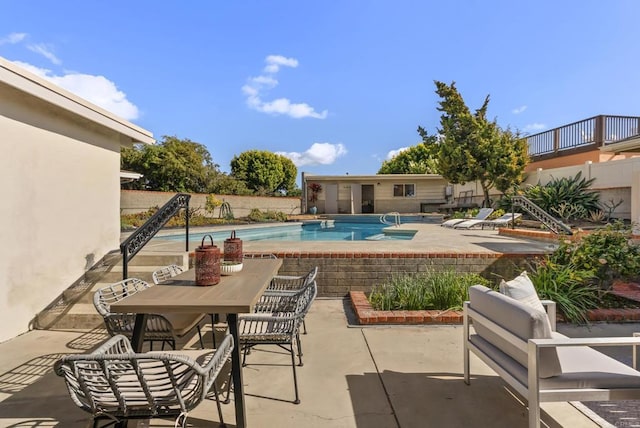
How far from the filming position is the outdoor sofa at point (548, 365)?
5.85 feet

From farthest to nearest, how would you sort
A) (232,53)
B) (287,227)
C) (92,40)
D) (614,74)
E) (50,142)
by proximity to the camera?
(287,227)
(232,53)
(614,74)
(92,40)
(50,142)

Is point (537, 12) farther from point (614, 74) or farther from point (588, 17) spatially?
point (614, 74)

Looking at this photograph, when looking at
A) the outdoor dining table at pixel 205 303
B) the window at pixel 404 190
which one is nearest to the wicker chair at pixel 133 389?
the outdoor dining table at pixel 205 303

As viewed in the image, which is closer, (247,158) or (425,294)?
(425,294)

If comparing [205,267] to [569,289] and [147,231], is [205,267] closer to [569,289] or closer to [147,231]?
[147,231]

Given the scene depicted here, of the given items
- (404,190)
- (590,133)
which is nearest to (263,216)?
(404,190)

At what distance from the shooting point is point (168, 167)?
788 inches

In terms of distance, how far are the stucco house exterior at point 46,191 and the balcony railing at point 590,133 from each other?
54.2ft

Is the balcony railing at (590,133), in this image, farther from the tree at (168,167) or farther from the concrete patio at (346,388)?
the tree at (168,167)

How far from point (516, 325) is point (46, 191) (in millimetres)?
4881

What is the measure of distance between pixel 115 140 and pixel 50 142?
4.35ft

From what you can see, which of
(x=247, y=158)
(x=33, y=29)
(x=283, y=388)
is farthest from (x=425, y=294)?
(x=247, y=158)

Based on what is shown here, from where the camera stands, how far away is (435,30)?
11.4 m

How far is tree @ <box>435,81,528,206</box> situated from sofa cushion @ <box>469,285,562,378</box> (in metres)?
14.2
